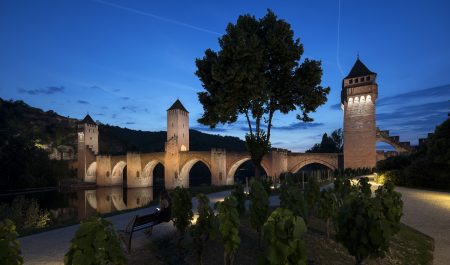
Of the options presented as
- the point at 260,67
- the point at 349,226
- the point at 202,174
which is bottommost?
the point at 202,174

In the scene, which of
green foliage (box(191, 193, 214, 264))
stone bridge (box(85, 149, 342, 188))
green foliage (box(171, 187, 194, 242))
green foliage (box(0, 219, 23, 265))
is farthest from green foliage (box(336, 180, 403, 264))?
stone bridge (box(85, 149, 342, 188))

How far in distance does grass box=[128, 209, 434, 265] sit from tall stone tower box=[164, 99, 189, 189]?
42.3 metres

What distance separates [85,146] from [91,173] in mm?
5831

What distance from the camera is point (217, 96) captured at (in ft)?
52.7

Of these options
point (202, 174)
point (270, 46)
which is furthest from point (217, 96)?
point (202, 174)

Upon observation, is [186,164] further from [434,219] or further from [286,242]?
[286,242]

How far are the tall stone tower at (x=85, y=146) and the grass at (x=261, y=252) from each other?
61301 mm

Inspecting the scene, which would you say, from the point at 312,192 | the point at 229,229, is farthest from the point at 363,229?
the point at 312,192

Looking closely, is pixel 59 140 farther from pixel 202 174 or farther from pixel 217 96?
pixel 217 96

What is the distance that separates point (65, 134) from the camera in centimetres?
8206

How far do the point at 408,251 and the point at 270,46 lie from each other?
37.8ft

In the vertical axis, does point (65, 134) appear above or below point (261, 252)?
above

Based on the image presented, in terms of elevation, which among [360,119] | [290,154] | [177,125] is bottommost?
[290,154]

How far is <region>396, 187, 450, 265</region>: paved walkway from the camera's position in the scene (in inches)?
280
